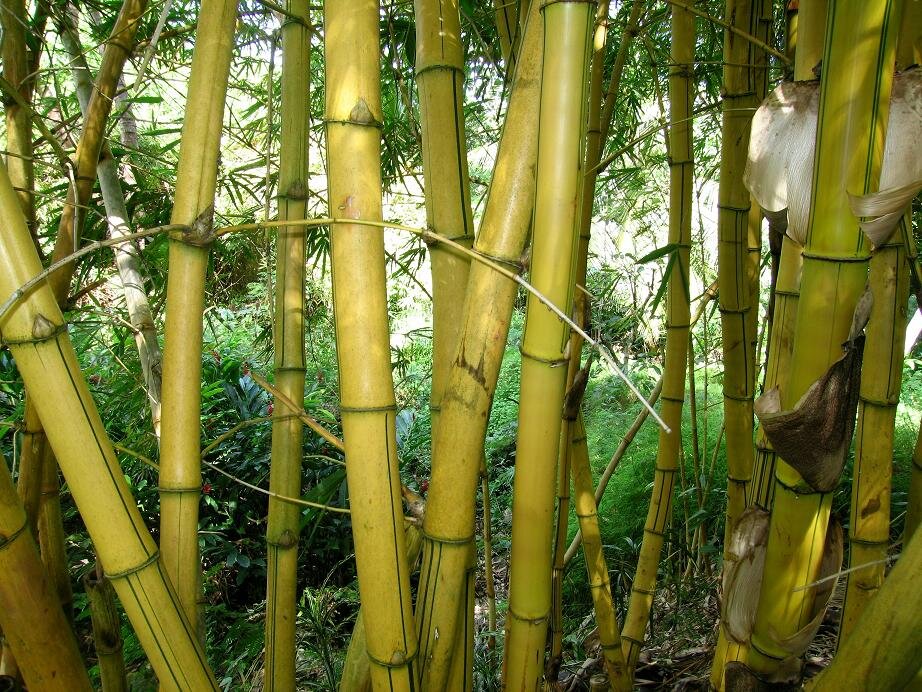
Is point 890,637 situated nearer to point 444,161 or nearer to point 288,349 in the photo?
point 444,161

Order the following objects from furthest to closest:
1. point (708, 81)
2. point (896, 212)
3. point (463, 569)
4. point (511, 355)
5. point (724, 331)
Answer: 1. point (511, 355)
2. point (708, 81)
3. point (724, 331)
4. point (463, 569)
5. point (896, 212)

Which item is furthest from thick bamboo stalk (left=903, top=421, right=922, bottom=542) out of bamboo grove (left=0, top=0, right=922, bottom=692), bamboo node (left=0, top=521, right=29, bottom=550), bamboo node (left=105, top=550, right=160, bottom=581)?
bamboo node (left=0, top=521, right=29, bottom=550)

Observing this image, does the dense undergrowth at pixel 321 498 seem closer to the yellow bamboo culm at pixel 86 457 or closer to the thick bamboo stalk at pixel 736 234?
the yellow bamboo culm at pixel 86 457

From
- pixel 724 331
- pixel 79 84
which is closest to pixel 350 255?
pixel 724 331

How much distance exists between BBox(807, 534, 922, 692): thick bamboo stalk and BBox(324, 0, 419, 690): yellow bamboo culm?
0.31 metres

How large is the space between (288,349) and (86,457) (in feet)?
1.00

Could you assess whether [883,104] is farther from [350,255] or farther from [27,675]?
[27,675]

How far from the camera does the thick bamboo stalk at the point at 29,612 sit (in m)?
0.58

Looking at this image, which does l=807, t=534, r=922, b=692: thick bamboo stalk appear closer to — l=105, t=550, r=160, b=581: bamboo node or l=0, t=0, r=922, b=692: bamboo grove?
l=0, t=0, r=922, b=692: bamboo grove

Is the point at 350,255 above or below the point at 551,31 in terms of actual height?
below

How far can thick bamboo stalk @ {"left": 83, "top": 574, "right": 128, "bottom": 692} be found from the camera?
2.71ft

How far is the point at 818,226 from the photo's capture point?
48cm

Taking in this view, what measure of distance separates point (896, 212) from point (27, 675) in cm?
76

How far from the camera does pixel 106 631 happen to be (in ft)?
2.89
